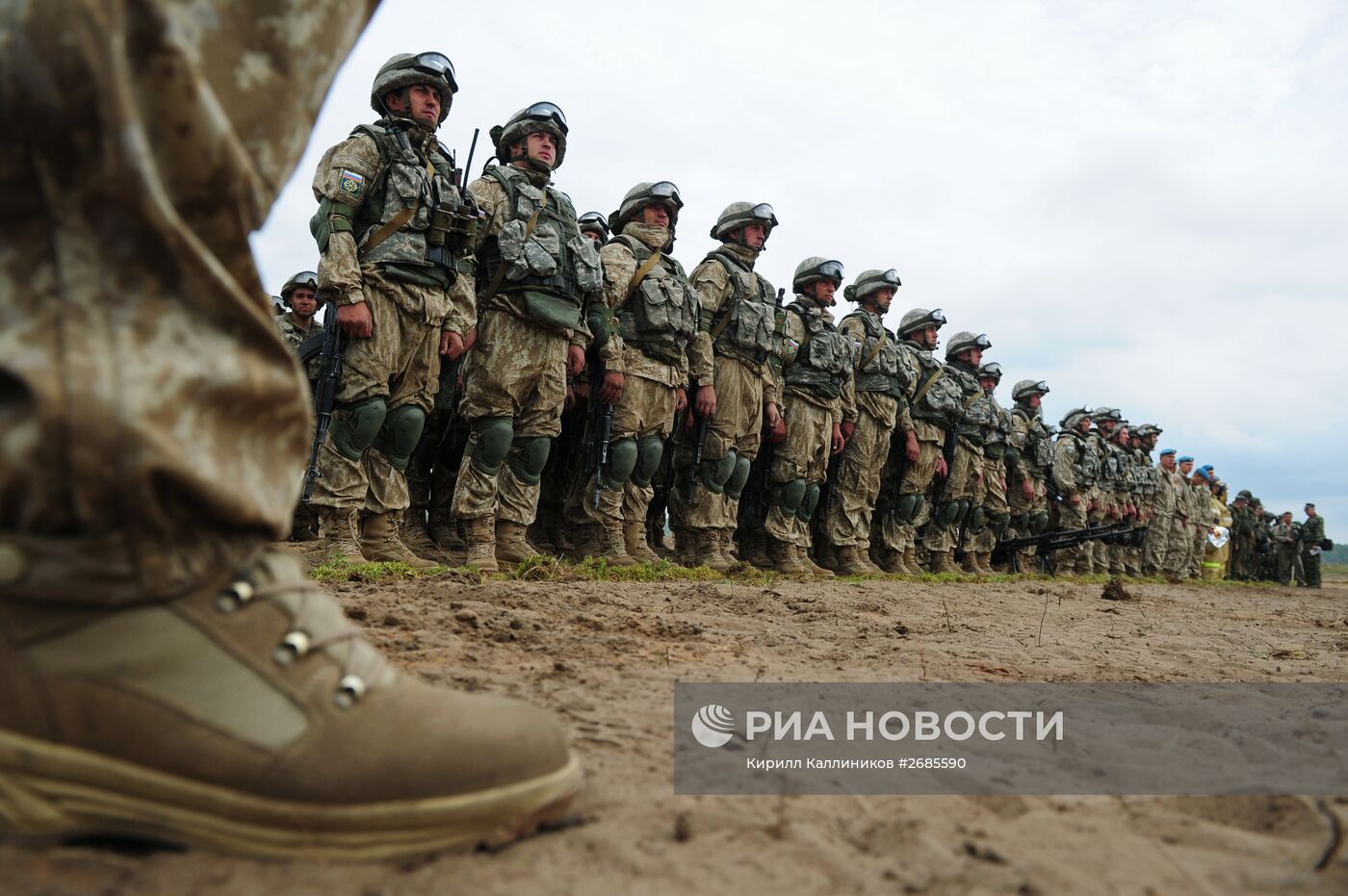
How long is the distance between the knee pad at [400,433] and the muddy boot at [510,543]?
34.4 inches

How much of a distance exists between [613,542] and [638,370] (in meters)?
1.24

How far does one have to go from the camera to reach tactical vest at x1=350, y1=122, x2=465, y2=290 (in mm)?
4367

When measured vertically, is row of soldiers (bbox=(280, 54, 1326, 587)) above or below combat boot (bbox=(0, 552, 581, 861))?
above

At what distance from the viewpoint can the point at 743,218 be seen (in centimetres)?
751

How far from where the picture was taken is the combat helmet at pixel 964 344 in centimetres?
1220

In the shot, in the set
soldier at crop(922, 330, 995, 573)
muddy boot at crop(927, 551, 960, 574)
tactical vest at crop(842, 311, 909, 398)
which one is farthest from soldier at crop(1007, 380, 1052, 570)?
tactical vest at crop(842, 311, 909, 398)

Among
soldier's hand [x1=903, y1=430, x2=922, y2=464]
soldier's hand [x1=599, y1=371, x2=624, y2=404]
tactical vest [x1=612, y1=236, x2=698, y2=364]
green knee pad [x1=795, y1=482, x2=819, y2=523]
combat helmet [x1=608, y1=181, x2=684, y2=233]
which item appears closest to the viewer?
soldier's hand [x1=599, y1=371, x2=624, y2=404]

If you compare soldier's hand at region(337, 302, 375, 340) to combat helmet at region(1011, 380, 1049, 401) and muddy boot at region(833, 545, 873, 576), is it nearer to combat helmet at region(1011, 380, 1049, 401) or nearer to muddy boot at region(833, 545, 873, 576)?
muddy boot at region(833, 545, 873, 576)

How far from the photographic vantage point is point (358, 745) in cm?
97

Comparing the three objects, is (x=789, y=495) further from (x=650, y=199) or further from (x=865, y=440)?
(x=650, y=199)

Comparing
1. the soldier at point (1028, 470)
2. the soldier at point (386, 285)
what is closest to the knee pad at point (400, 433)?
the soldier at point (386, 285)

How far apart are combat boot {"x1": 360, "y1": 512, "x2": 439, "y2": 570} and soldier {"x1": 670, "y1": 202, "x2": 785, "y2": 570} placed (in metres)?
2.92

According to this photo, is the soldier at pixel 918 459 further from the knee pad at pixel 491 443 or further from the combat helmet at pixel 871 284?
the knee pad at pixel 491 443

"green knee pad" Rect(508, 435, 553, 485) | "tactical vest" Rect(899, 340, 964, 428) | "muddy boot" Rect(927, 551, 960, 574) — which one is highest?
"tactical vest" Rect(899, 340, 964, 428)
